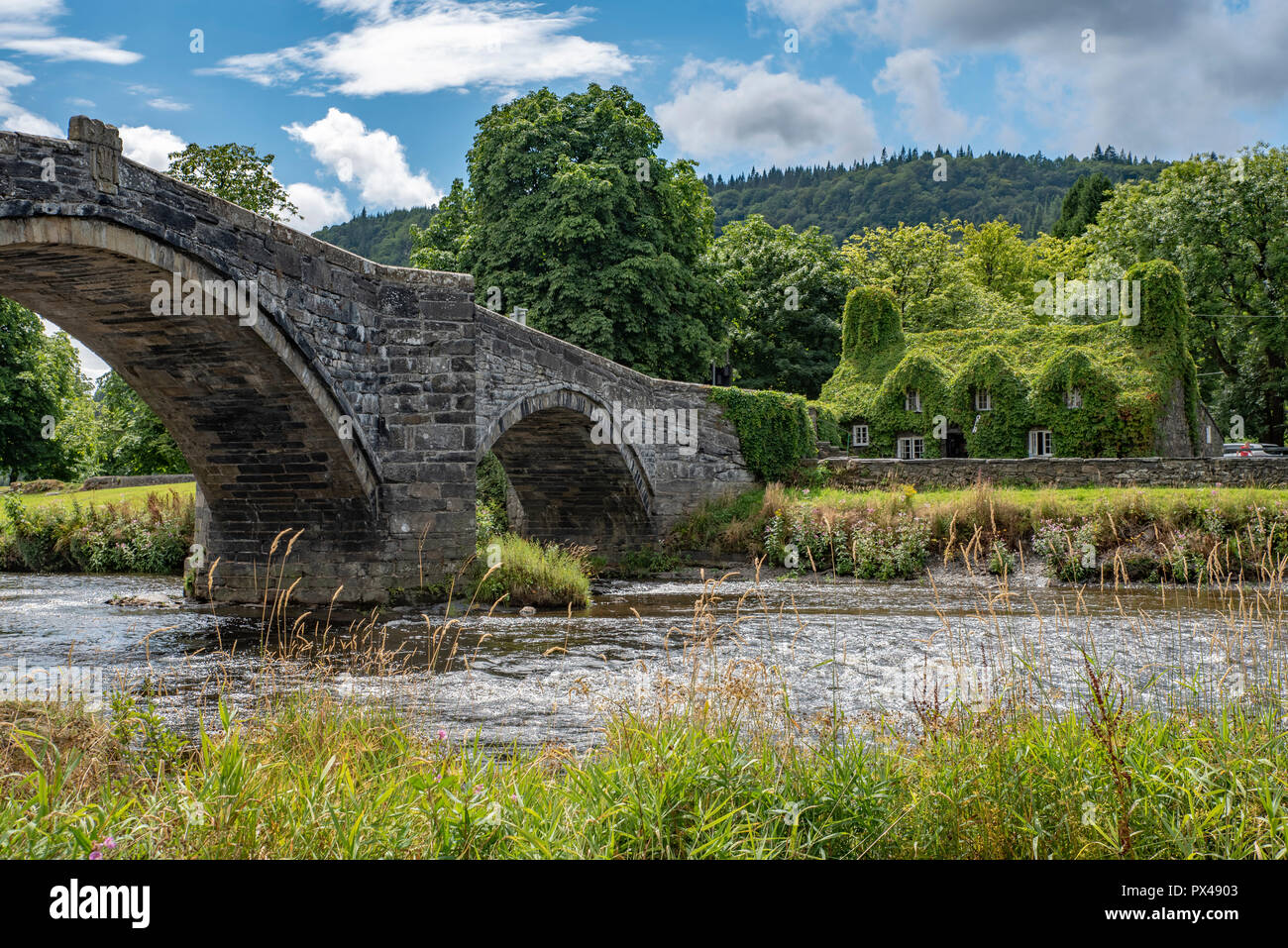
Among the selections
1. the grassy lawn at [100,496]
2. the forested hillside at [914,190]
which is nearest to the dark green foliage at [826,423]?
the grassy lawn at [100,496]

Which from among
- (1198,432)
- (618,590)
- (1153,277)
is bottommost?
(618,590)

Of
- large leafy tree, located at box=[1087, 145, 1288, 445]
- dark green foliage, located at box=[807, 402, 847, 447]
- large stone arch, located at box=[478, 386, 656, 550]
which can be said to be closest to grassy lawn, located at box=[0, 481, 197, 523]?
large stone arch, located at box=[478, 386, 656, 550]

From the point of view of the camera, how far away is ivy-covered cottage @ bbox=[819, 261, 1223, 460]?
26109 millimetres

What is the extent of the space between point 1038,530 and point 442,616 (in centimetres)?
992

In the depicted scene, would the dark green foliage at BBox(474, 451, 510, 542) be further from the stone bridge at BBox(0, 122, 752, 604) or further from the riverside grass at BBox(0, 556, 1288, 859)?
the riverside grass at BBox(0, 556, 1288, 859)

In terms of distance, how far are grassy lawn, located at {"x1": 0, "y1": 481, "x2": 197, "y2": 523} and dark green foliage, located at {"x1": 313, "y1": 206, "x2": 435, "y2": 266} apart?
106 ft

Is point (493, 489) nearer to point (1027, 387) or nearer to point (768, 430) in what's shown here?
point (768, 430)

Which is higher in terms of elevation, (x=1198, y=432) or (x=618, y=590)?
(x=1198, y=432)

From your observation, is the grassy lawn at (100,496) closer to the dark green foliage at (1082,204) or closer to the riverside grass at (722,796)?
the riverside grass at (722,796)

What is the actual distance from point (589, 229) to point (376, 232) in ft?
178

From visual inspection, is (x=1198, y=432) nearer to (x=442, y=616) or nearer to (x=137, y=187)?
(x=442, y=616)

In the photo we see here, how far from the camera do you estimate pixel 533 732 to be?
6.41 meters
